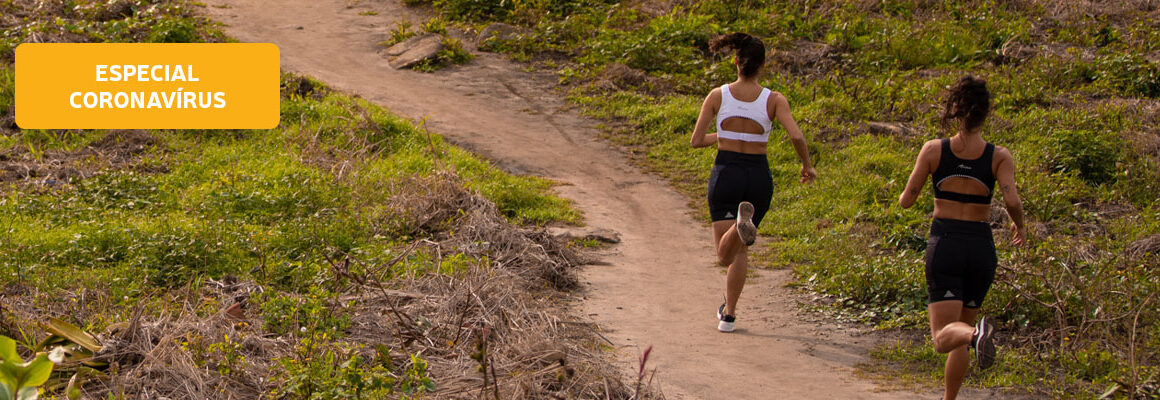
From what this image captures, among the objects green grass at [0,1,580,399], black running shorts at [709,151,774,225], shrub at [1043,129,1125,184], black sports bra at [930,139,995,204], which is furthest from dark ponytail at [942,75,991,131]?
shrub at [1043,129,1125,184]

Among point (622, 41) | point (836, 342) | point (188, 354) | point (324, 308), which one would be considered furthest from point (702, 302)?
point (622, 41)

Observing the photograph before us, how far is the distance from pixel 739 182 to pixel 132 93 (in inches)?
363

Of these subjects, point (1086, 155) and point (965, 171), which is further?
point (1086, 155)

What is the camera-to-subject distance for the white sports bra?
6.79 m

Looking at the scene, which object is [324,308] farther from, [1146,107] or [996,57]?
[996,57]

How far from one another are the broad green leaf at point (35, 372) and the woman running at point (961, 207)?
4.24m

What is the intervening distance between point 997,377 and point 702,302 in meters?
2.38

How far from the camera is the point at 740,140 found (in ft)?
22.4

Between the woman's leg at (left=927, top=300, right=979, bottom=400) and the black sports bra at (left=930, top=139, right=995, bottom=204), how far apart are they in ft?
1.72

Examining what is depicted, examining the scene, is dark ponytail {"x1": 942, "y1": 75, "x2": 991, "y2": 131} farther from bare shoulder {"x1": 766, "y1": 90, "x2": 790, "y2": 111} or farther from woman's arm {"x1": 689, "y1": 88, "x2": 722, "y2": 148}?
woman's arm {"x1": 689, "y1": 88, "x2": 722, "y2": 148}

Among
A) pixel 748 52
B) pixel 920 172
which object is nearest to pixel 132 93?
pixel 748 52

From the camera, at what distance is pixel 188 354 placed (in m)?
5.71

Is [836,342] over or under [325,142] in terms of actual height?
over

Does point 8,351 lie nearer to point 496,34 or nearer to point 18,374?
point 18,374
